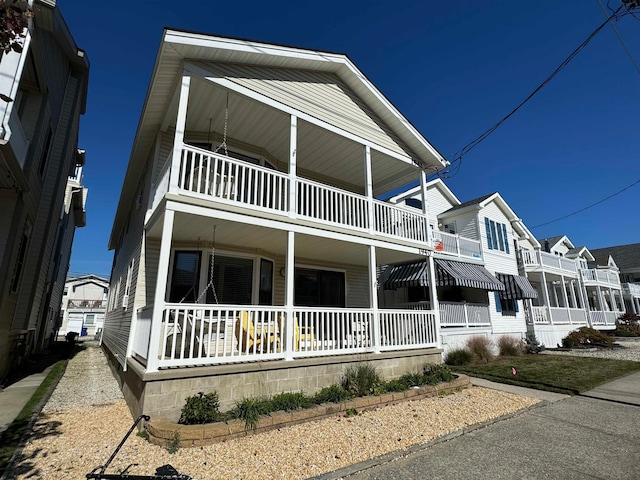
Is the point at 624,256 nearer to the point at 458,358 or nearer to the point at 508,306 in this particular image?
the point at 508,306

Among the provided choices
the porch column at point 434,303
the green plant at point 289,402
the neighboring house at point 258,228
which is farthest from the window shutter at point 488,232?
the green plant at point 289,402

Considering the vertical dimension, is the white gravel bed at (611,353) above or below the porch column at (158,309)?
below

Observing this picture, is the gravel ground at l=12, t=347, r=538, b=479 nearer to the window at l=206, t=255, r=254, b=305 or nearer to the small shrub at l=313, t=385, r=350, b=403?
the small shrub at l=313, t=385, r=350, b=403

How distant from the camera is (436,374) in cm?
877

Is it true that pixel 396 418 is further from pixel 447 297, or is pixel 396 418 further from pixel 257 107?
pixel 447 297

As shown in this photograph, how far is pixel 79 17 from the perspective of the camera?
8.88 m

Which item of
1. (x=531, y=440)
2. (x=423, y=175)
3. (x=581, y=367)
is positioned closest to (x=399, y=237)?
(x=423, y=175)

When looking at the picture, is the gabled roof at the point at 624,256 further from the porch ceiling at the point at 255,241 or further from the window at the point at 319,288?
the porch ceiling at the point at 255,241

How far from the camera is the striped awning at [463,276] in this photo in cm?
1436

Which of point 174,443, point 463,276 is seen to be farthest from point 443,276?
point 174,443

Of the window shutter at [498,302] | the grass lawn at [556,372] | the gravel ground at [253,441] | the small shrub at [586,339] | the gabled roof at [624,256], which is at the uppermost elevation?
the gabled roof at [624,256]

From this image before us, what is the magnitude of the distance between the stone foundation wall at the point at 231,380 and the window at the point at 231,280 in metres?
2.56

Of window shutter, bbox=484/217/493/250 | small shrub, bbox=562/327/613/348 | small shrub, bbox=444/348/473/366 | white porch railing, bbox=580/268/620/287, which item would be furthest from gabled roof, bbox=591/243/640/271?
small shrub, bbox=444/348/473/366

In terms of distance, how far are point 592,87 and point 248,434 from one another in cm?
1397
